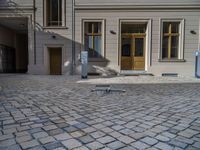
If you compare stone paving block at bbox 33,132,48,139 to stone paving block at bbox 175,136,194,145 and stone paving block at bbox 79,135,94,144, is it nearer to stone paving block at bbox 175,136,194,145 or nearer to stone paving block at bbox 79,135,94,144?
stone paving block at bbox 79,135,94,144

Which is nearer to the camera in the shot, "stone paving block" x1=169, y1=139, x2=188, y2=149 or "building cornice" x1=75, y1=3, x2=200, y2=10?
"stone paving block" x1=169, y1=139, x2=188, y2=149

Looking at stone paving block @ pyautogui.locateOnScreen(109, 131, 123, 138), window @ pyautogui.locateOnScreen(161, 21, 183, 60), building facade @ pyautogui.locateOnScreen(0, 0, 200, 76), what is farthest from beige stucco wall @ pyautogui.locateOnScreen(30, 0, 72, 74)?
stone paving block @ pyautogui.locateOnScreen(109, 131, 123, 138)

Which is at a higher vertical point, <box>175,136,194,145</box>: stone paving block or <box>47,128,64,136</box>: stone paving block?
<box>47,128,64,136</box>: stone paving block

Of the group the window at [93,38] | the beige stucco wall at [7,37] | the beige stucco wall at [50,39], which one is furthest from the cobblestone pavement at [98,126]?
the beige stucco wall at [7,37]

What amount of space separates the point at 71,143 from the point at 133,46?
10.2 meters

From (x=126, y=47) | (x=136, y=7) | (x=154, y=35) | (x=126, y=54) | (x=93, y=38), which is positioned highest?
(x=136, y=7)

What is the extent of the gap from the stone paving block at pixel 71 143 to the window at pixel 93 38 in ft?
31.1

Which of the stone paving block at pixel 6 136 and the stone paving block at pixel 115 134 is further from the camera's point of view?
the stone paving block at pixel 115 134

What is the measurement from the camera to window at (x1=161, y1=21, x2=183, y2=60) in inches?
430

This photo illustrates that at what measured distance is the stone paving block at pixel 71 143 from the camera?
190 cm

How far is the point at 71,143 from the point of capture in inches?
77.5

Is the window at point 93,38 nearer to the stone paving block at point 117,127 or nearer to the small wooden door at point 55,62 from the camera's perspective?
the small wooden door at point 55,62

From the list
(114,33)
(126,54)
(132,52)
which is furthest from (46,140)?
(132,52)

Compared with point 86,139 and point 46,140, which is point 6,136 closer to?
point 46,140
